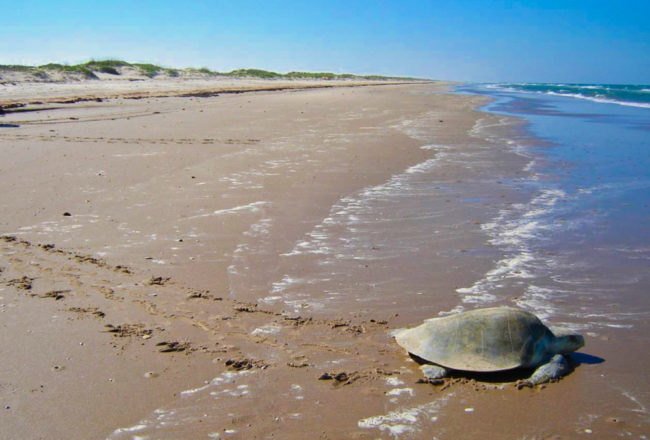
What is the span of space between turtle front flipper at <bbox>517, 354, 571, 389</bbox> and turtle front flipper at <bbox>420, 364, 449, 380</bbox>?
0.45 metres

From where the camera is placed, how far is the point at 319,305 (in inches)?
169

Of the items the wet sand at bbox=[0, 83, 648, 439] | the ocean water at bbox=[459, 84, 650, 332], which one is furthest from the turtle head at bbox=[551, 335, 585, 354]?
the ocean water at bbox=[459, 84, 650, 332]

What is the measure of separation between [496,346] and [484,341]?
0.08 m

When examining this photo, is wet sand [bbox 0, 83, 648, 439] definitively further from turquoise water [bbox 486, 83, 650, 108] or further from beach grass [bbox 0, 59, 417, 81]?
turquoise water [bbox 486, 83, 650, 108]

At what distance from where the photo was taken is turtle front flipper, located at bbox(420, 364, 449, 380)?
3266mm

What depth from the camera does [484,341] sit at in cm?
338

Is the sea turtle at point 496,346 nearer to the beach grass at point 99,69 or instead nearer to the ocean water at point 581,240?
the ocean water at point 581,240

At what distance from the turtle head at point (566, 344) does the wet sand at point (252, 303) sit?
0.13m

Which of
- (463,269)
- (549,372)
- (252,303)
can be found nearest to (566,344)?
(549,372)

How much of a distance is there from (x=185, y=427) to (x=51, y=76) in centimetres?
3863

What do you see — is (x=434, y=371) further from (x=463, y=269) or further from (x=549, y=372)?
(x=463, y=269)

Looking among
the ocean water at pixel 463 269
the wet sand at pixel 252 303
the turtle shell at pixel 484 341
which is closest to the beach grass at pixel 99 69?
the wet sand at pixel 252 303

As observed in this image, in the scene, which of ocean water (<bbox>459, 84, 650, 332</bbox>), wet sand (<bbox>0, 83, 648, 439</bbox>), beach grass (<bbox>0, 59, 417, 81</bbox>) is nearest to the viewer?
wet sand (<bbox>0, 83, 648, 439</bbox>)

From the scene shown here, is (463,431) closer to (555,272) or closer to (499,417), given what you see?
(499,417)
